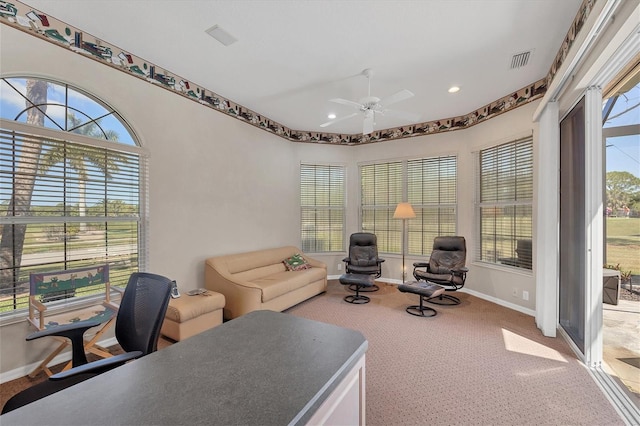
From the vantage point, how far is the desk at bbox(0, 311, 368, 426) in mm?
702

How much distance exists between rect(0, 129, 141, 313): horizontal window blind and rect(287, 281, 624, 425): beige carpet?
2.56 metres

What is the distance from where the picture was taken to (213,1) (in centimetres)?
223

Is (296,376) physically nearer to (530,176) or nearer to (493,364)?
(493,364)

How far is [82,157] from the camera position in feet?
8.90

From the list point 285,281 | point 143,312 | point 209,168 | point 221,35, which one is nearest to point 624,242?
point 285,281

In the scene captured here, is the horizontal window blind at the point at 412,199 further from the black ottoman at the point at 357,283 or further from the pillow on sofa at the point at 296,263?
the pillow on sofa at the point at 296,263

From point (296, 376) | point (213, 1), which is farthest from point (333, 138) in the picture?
point (296, 376)

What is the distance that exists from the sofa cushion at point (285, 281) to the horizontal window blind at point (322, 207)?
117 cm

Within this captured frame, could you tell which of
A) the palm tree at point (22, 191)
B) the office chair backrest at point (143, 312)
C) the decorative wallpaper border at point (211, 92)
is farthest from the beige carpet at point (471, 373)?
the palm tree at point (22, 191)

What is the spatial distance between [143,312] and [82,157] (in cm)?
211

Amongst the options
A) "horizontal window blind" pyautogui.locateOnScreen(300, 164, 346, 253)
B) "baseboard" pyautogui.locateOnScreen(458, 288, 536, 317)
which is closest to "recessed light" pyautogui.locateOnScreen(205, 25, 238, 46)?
"horizontal window blind" pyautogui.locateOnScreen(300, 164, 346, 253)

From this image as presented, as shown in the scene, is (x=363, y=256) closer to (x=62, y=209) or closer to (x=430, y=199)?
(x=430, y=199)

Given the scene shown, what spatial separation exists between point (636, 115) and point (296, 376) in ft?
10.5

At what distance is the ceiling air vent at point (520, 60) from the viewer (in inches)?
115
